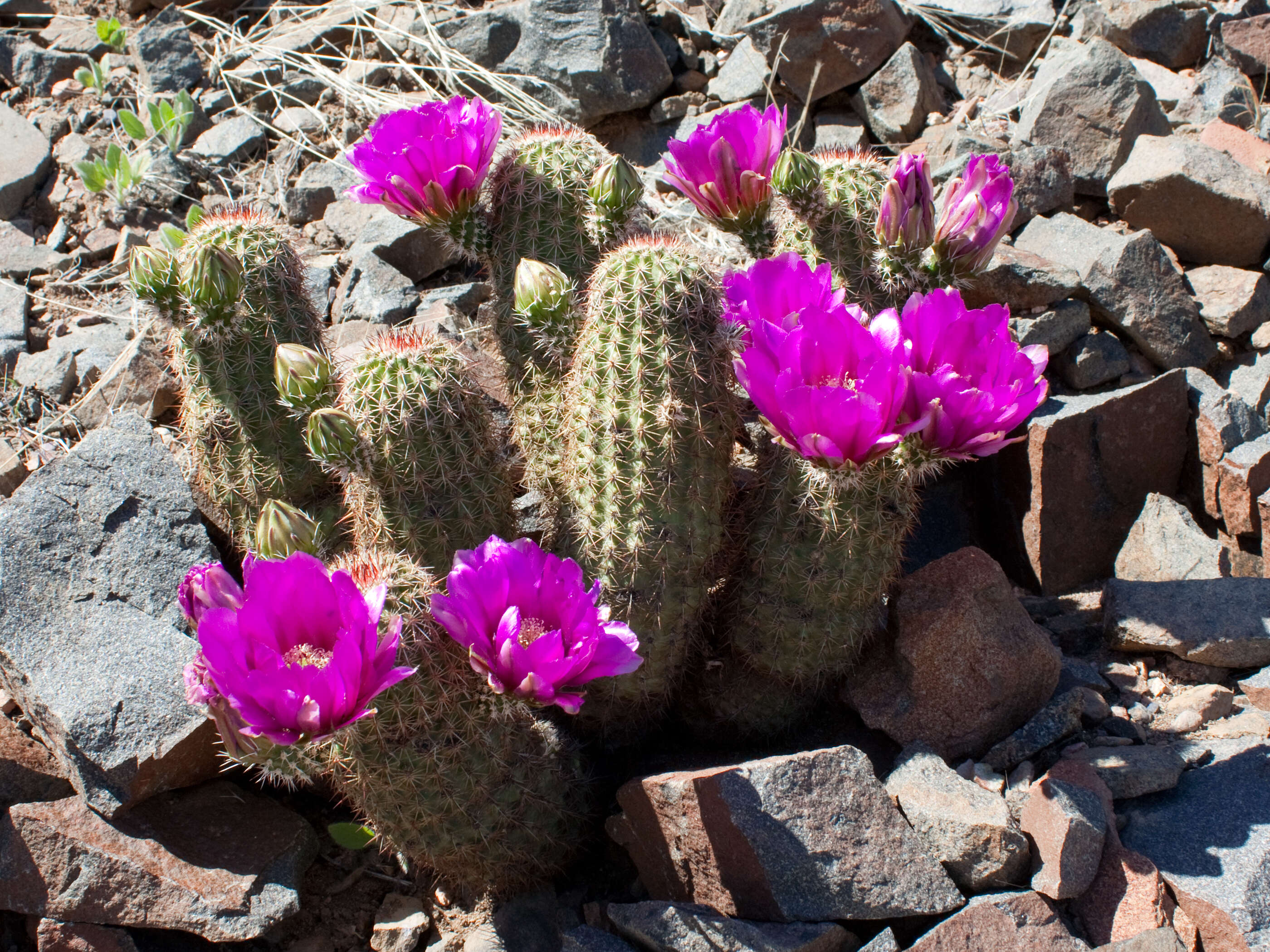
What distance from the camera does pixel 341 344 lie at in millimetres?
3820

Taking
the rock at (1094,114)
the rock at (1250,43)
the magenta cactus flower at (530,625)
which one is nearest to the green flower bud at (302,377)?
the magenta cactus flower at (530,625)

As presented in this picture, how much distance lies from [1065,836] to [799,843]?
0.56 metres

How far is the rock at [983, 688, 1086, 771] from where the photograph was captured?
262 centimetres

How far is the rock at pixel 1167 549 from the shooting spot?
10.3 feet

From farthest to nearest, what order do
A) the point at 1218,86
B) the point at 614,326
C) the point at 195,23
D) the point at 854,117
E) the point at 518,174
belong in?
1. the point at 195,23
2. the point at 854,117
3. the point at 1218,86
4. the point at 518,174
5. the point at 614,326

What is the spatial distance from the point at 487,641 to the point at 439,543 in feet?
1.51

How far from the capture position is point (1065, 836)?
223cm

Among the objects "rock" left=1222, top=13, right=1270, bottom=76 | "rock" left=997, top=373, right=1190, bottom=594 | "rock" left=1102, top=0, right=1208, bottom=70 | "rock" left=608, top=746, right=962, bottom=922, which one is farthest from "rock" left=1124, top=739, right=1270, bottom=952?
"rock" left=1102, top=0, right=1208, bottom=70

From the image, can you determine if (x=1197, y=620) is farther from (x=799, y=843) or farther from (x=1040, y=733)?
(x=799, y=843)

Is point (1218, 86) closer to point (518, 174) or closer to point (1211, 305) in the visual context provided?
point (1211, 305)

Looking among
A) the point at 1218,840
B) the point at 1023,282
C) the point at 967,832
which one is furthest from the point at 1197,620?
the point at 1023,282

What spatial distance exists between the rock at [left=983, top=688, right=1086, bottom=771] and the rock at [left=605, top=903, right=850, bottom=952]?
0.65m

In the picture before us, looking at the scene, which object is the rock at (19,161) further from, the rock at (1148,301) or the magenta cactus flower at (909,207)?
the rock at (1148,301)

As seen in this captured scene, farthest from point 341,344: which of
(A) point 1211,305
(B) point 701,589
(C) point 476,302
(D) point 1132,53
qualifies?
(D) point 1132,53
